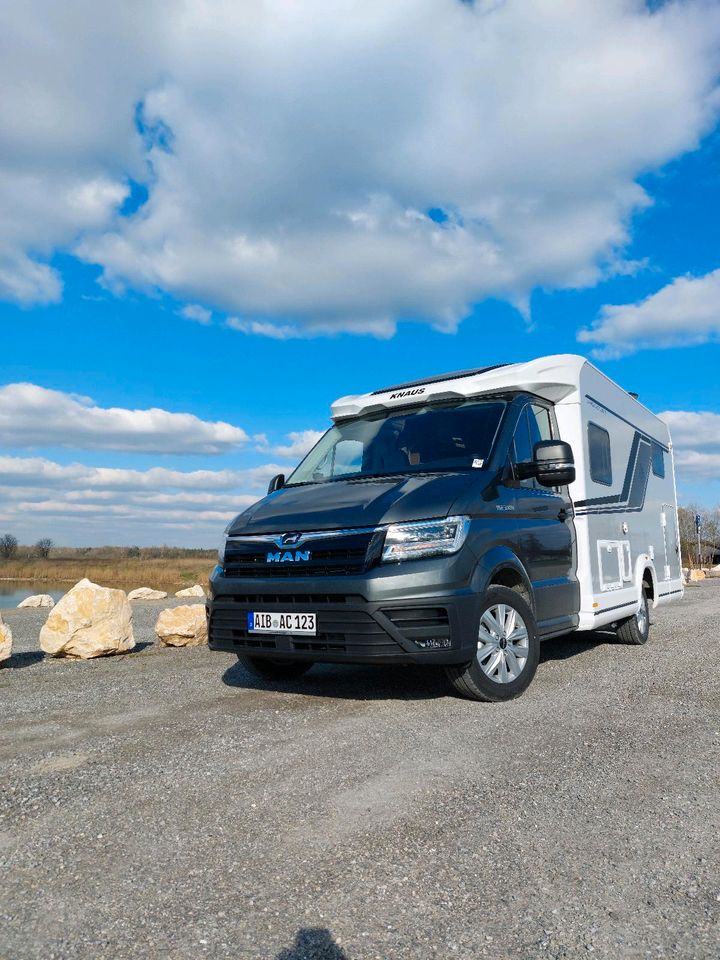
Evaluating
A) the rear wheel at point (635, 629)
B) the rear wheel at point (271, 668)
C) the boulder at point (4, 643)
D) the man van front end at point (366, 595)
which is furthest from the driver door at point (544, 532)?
the boulder at point (4, 643)

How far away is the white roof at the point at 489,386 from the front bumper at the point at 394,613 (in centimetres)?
198

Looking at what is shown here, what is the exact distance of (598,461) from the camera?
732 cm

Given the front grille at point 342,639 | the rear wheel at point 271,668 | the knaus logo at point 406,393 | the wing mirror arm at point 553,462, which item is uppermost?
the knaus logo at point 406,393

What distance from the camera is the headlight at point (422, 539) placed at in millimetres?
4727

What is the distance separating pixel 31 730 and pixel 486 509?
330 centimetres

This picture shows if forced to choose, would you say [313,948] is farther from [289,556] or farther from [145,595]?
[145,595]

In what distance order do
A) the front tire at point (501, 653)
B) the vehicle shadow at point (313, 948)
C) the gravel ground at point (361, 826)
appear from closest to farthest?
the vehicle shadow at point (313, 948) < the gravel ground at point (361, 826) < the front tire at point (501, 653)

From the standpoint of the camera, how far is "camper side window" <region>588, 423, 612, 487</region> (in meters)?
7.10

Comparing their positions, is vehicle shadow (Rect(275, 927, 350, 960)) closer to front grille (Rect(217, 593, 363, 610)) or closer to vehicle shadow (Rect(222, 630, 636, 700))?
front grille (Rect(217, 593, 363, 610))

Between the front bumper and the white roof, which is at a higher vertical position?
the white roof

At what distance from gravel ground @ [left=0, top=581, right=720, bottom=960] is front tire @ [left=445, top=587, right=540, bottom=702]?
A: 0.47ft

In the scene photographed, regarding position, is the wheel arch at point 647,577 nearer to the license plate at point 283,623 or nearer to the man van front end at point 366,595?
the man van front end at point 366,595

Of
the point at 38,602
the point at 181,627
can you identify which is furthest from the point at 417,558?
the point at 38,602

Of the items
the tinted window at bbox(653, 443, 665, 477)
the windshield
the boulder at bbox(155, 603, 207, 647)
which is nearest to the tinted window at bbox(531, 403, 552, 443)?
the windshield
